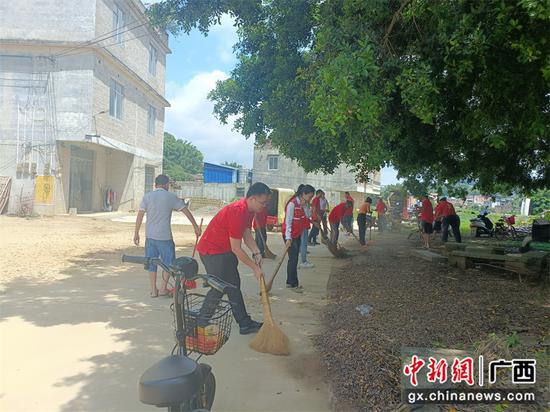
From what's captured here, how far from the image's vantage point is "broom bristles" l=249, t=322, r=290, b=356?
4.20 m

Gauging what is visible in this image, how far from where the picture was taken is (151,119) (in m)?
27.7

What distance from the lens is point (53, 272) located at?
7.71 meters

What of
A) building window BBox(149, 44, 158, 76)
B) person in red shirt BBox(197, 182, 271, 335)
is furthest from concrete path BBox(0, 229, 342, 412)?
building window BBox(149, 44, 158, 76)

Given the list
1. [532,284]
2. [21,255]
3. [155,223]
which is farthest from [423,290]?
[21,255]

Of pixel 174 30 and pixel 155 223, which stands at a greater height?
pixel 174 30

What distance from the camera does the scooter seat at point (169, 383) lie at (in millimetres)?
1986

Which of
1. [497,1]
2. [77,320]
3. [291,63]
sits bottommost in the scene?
[77,320]

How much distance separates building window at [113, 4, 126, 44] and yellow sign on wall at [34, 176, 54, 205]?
762 cm

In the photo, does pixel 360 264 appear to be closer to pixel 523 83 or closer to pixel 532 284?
pixel 532 284

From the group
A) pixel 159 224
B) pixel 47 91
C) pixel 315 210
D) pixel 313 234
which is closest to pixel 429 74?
pixel 159 224

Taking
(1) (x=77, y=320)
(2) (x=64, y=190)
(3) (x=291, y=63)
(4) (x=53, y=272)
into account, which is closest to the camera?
(1) (x=77, y=320)

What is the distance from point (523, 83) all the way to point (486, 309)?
9.51ft

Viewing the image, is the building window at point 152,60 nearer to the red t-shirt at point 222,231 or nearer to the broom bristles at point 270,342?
the red t-shirt at point 222,231

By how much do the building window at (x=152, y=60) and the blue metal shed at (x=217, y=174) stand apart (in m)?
15.6
